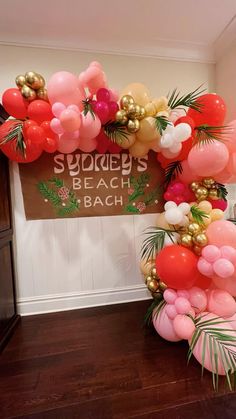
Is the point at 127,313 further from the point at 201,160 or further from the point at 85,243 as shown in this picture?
the point at 201,160

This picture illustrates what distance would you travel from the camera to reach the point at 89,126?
1.40 metres

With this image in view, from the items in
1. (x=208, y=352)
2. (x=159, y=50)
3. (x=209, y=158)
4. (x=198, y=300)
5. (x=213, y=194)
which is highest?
(x=159, y=50)

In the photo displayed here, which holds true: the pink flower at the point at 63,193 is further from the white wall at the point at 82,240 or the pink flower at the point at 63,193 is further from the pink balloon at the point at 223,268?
the pink balloon at the point at 223,268

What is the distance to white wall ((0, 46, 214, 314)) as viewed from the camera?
1.81 m

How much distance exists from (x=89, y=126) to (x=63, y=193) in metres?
0.67

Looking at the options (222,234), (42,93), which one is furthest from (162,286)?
(42,93)

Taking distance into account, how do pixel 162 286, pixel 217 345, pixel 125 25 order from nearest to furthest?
pixel 217 345 < pixel 162 286 < pixel 125 25

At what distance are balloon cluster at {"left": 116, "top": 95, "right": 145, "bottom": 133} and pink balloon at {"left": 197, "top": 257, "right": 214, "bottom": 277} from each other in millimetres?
947

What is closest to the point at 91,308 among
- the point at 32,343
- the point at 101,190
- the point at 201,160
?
the point at 32,343

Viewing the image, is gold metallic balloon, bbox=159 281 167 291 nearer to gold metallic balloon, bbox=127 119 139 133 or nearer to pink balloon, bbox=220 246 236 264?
pink balloon, bbox=220 246 236 264

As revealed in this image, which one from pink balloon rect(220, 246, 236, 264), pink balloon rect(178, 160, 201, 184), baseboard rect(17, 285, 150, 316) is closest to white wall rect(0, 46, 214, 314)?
baseboard rect(17, 285, 150, 316)

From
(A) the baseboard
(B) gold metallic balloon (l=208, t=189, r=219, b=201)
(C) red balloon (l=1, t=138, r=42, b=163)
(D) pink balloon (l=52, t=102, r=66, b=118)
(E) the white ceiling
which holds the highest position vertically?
(E) the white ceiling

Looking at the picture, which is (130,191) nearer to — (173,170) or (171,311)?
(173,170)

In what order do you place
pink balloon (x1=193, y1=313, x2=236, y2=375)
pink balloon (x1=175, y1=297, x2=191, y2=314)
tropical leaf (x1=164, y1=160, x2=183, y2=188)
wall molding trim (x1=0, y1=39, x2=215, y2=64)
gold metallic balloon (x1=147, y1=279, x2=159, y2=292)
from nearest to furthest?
pink balloon (x1=193, y1=313, x2=236, y2=375) → pink balloon (x1=175, y1=297, x2=191, y2=314) → gold metallic balloon (x1=147, y1=279, x2=159, y2=292) → tropical leaf (x1=164, y1=160, x2=183, y2=188) → wall molding trim (x1=0, y1=39, x2=215, y2=64)
